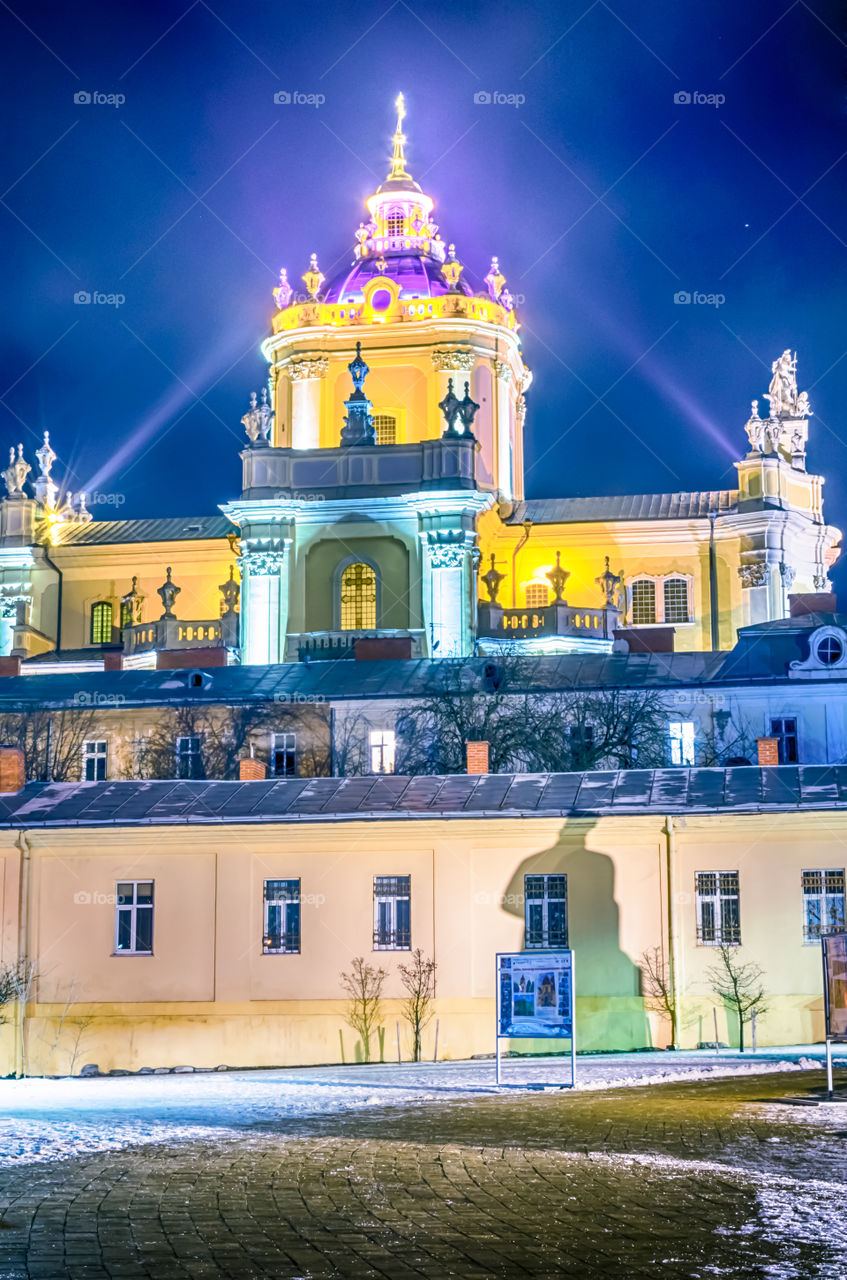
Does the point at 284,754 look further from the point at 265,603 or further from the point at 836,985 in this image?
the point at 836,985

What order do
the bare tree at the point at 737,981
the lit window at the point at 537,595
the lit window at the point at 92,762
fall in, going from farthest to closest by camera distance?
the lit window at the point at 537,595
the lit window at the point at 92,762
the bare tree at the point at 737,981

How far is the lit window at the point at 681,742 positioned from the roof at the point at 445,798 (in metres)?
14.9

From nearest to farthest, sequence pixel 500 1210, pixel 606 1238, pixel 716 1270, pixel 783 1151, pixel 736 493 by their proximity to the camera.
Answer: pixel 716 1270 → pixel 606 1238 → pixel 500 1210 → pixel 783 1151 → pixel 736 493

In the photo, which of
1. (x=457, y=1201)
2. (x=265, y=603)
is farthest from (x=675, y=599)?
(x=457, y=1201)

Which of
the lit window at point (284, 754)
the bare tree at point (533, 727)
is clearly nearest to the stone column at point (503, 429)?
the bare tree at point (533, 727)

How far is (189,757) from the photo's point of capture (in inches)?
2045

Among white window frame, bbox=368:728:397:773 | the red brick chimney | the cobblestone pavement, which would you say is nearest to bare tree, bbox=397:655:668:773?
white window frame, bbox=368:728:397:773

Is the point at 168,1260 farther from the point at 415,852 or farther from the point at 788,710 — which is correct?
the point at 788,710

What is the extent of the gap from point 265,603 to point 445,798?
33978 millimetres

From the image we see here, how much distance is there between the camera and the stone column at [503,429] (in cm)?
7406

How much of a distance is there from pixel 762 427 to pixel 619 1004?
44.2 meters

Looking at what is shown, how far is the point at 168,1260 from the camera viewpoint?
10.6 meters

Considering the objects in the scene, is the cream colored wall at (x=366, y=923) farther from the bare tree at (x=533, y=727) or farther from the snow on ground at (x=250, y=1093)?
the bare tree at (x=533, y=727)

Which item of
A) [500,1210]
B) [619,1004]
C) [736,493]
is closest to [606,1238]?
[500,1210]
